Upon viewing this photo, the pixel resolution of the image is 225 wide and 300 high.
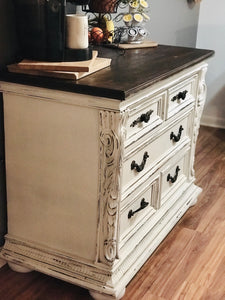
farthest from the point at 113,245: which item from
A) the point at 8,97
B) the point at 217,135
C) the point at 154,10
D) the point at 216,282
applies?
the point at 217,135

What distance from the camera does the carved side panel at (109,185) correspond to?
1674 mm

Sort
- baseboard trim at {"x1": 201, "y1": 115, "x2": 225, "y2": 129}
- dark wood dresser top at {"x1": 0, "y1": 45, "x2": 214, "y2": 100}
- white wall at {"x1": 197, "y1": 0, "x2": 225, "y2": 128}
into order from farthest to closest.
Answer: baseboard trim at {"x1": 201, "y1": 115, "x2": 225, "y2": 129}
white wall at {"x1": 197, "y1": 0, "x2": 225, "y2": 128}
dark wood dresser top at {"x1": 0, "y1": 45, "x2": 214, "y2": 100}

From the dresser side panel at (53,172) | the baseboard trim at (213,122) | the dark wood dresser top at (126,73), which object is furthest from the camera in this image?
the baseboard trim at (213,122)

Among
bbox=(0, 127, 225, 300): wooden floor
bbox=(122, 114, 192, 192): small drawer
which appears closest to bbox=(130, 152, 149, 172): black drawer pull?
bbox=(122, 114, 192, 192): small drawer

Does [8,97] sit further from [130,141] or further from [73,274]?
[73,274]

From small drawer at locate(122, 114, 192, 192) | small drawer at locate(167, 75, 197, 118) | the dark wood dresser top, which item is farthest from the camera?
small drawer at locate(167, 75, 197, 118)

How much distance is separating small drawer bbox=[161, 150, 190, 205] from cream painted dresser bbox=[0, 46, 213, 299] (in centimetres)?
10

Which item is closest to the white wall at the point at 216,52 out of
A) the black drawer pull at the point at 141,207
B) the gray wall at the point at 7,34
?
the black drawer pull at the point at 141,207

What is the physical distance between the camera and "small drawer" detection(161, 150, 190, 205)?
2277 mm

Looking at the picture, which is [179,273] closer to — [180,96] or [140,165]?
[140,165]

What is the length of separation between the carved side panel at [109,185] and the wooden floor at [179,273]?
24 centimetres

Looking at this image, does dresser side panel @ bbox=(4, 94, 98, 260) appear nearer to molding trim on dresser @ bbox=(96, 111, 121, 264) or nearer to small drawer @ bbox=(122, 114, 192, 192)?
molding trim on dresser @ bbox=(96, 111, 121, 264)

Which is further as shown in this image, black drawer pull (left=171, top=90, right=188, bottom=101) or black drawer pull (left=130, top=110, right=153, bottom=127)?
black drawer pull (left=171, top=90, right=188, bottom=101)

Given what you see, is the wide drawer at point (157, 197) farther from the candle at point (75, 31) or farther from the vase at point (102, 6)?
the vase at point (102, 6)
